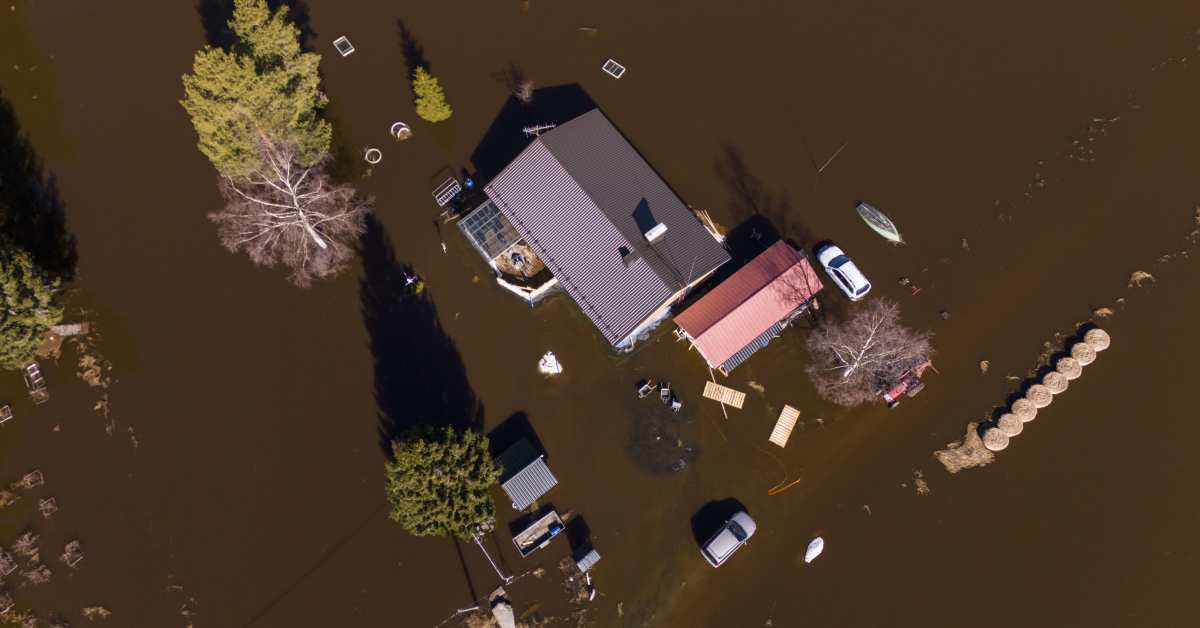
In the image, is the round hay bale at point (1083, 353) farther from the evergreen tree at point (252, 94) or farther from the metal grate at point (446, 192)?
the evergreen tree at point (252, 94)

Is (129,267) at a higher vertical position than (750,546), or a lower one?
higher

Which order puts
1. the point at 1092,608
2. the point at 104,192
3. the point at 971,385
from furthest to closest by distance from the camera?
the point at 104,192 < the point at 971,385 < the point at 1092,608

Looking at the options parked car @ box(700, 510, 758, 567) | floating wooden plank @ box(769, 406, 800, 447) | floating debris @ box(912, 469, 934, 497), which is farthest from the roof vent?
floating debris @ box(912, 469, 934, 497)

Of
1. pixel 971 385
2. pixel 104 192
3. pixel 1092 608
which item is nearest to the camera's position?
pixel 1092 608

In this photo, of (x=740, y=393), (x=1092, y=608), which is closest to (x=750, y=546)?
(x=740, y=393)

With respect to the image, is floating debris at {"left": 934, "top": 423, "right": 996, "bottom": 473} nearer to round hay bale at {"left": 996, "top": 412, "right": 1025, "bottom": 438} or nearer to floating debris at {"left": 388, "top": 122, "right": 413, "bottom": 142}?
round hay bale at {"left": 996, "top": 412, "right": 1025, "bottom": 438}

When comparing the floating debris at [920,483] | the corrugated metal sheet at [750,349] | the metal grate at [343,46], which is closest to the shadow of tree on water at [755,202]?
the corrugated metal sheet at [750,349]

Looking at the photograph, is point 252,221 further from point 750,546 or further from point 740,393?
point 750,546
